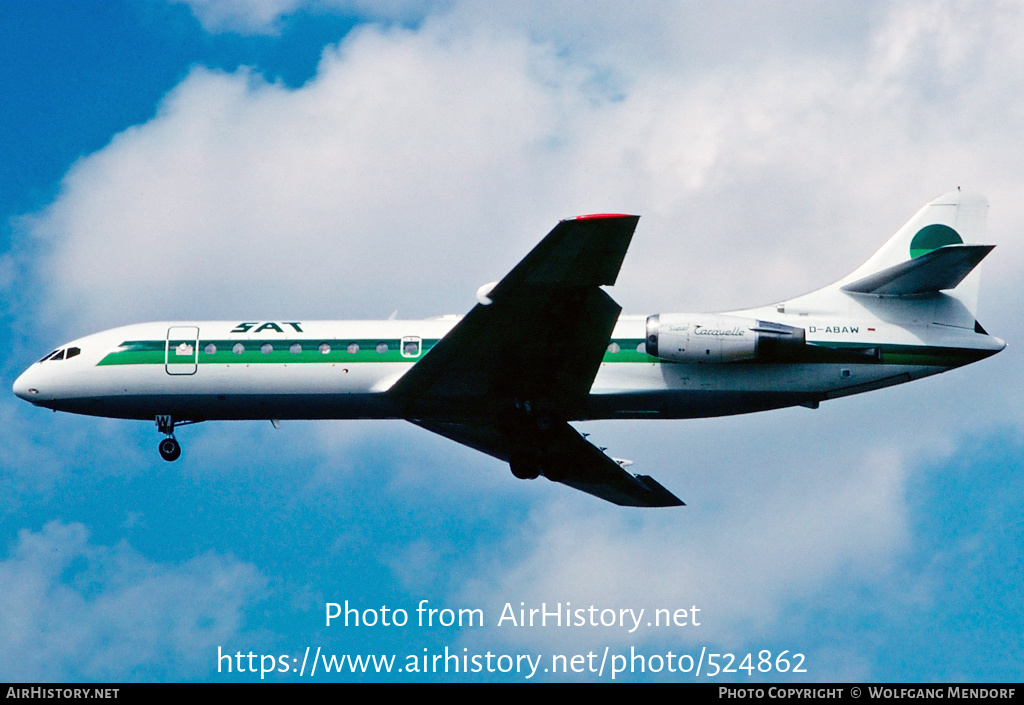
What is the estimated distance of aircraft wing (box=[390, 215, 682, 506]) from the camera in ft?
87.4

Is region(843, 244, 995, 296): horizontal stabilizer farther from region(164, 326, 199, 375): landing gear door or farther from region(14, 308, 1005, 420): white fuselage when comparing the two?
region(164, 326, 199, 375): landing gear door

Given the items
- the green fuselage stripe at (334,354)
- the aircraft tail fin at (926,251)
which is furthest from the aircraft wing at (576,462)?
the aircraft tail fin at (926,251)

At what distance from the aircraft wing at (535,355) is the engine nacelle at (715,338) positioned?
1.22 metres

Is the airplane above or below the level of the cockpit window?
below

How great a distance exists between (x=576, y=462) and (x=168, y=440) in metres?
9.58

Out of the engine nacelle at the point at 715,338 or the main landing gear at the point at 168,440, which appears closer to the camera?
the engine nacelle at the point at 715,338

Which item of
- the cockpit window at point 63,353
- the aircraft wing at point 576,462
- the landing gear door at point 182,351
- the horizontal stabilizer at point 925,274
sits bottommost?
the aircraft wing at point 576,462

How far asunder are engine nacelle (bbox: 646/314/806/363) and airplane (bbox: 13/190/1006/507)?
0.03 meters

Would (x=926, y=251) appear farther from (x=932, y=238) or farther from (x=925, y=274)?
(x=925, y=274)

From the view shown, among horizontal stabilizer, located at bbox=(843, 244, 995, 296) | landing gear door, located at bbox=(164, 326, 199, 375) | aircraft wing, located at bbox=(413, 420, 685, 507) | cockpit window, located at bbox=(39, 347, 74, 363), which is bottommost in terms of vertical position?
aircraft wing, located at bbox=(413, 420, 685, 507)

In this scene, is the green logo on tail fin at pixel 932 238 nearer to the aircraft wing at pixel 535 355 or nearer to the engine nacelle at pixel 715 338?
the engine nacelle at pixel 715 338

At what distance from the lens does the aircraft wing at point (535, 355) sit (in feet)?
87.4

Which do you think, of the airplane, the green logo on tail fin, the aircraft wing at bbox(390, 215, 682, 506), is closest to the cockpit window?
the airplane
